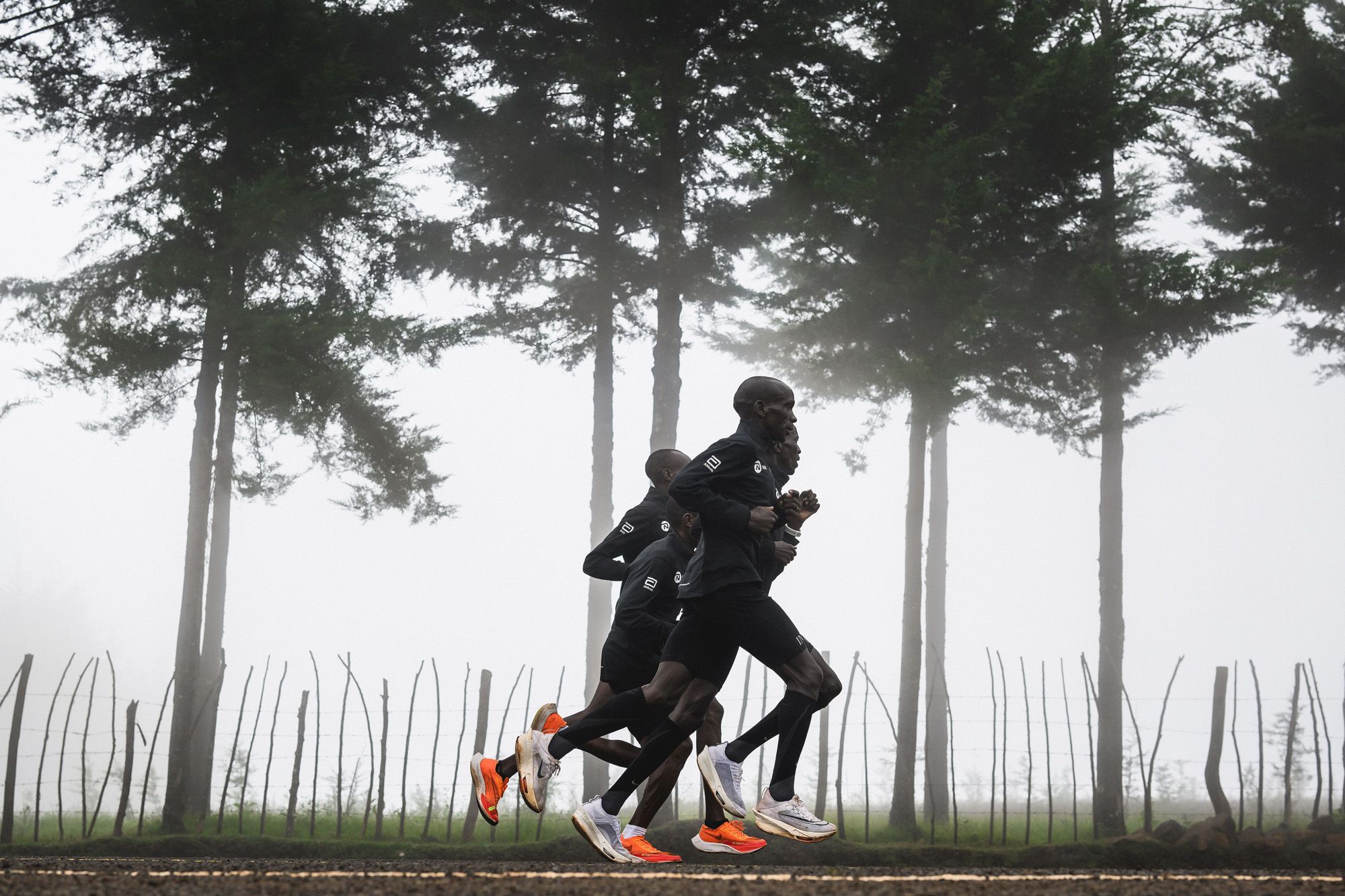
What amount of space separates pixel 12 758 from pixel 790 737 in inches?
407

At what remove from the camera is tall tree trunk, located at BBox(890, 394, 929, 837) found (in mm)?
12766

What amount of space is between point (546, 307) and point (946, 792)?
876 centimetres

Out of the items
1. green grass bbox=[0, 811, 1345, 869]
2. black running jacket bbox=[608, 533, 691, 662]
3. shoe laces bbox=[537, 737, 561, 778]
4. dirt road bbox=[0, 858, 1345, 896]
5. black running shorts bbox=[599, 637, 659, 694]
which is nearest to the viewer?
dirt road bbox=[0, 858, 1345, 896]

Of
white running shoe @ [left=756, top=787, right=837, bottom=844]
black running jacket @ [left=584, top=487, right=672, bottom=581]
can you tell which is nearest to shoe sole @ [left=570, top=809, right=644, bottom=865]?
white running shoe @ [left=756, top=787, right=837, bottom=844]

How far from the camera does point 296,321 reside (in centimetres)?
1317

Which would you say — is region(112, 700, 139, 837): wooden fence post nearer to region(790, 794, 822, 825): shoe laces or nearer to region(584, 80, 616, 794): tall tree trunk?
region(584, 80, 616, 794): tall tree trunk

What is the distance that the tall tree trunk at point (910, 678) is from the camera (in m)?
12.8

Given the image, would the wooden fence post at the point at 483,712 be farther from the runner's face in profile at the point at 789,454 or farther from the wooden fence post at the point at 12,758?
the runner's face in profile at the point at 789,454

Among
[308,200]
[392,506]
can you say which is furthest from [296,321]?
[392,506]

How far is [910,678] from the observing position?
42.0 ft

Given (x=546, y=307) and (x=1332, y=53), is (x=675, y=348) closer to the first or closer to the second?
(x=546, y=307)

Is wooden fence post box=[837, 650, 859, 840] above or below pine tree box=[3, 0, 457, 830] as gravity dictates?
below

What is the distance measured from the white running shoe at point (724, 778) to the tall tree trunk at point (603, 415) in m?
7.88

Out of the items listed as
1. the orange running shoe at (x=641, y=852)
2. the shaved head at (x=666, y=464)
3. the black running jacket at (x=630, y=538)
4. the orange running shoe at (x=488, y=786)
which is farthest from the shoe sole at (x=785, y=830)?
the shaved head at (x=666, y=464)
